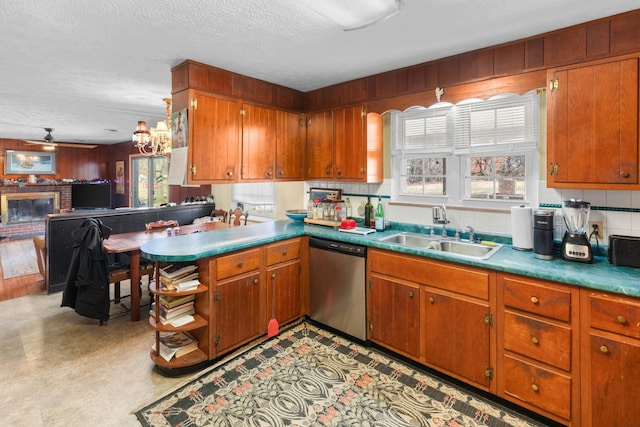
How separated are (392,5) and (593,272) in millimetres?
1892

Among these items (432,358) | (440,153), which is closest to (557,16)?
(440,153)

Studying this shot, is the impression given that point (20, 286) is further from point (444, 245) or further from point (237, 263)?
point (444, 245)

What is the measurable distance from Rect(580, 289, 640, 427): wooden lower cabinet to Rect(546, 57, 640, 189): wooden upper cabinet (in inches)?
30.0

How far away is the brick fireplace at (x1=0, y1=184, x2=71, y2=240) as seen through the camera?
7.96 m

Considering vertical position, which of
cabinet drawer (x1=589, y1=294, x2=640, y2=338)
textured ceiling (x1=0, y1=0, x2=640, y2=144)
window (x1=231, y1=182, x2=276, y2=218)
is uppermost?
textured ceiling (x1=0, y1=0, x2=640, y2=144)

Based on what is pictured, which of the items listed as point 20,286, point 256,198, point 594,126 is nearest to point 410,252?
point 594,126

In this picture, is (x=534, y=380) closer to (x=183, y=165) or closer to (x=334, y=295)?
(x=334, y=295)

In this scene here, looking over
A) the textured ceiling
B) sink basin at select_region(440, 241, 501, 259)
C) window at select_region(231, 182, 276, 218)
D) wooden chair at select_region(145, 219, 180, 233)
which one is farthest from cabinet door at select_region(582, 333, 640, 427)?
wooden chair at select_region(145, 219, 180, 233)

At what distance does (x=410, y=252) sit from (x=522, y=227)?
0.81 m

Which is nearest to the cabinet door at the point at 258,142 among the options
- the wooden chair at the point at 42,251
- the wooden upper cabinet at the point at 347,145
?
the wooden upper cabinet at the point at 347,145

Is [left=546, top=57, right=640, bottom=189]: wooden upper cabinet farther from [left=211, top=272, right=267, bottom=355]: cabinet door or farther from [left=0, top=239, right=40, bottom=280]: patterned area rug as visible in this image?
[left=0, top=239, right=40, bottom=280]: patterned area rug

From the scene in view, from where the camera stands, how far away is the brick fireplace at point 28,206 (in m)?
7.96

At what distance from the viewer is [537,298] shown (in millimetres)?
1979

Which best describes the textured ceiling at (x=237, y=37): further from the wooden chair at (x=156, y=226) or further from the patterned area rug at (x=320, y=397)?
the patterned area rug at (x=320, y=397)
